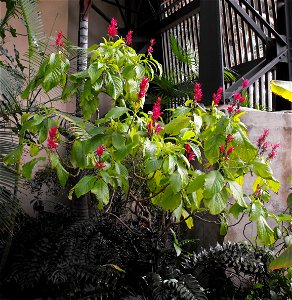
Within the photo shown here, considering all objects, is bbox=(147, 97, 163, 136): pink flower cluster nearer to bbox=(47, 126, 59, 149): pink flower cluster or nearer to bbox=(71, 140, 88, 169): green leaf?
bbox=(71, 140, 88, 169): green leaf

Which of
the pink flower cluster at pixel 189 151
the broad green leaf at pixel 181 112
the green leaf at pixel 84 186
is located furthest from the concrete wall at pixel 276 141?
the green leaf at pixel 84 186

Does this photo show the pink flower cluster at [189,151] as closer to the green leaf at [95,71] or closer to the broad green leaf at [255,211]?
the broad green leaf at [255,211]

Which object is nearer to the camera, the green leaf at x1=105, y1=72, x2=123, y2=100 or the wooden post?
the green leaf at x1=105, y1=72, x2=123, y2=100

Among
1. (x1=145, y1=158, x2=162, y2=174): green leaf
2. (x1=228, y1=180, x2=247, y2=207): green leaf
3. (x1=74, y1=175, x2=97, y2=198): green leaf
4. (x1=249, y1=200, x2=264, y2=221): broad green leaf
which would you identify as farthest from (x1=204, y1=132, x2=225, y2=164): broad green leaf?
(x1=74, y1=175, x2=97, y2=198): green leaf

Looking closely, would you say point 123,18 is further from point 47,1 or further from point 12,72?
point 12,72

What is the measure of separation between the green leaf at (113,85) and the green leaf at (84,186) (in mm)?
605

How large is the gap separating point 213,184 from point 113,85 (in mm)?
993

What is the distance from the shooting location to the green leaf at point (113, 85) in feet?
11.1

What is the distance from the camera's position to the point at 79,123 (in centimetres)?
376

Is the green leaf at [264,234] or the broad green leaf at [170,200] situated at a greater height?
the broad green leaf at [170,200]

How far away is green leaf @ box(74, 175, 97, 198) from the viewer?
3.19 m

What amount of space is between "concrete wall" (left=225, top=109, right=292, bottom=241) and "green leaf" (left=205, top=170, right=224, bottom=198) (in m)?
1.77

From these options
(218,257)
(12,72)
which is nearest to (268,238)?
(218,257)

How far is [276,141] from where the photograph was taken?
200 inches
